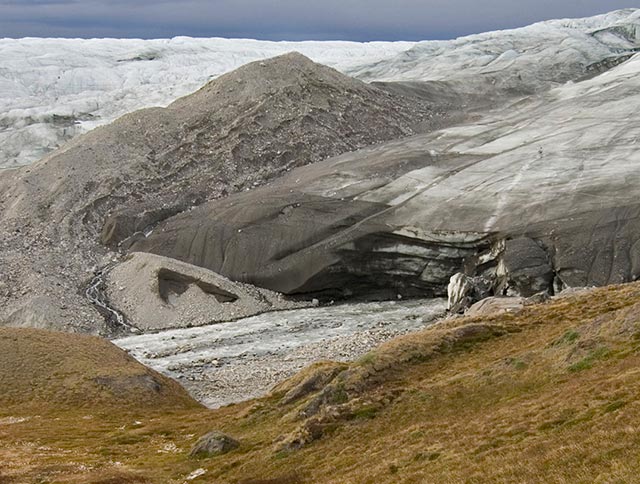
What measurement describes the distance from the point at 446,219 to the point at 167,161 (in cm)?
4170

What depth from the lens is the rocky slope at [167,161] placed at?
257 feet

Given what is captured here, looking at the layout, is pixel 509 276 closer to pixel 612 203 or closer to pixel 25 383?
pixel 612 203

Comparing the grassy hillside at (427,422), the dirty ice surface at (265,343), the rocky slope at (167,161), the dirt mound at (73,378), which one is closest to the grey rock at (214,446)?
the grassy hillside at (427,422)

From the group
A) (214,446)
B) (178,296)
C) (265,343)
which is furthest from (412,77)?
(214,446)

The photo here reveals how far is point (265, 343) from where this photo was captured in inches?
2293

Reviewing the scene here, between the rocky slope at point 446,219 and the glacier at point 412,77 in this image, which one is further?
the glacier at point 412,77

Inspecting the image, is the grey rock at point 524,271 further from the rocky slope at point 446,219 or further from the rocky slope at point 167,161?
the rocky slope at point 167,161

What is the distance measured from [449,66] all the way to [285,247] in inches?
4083

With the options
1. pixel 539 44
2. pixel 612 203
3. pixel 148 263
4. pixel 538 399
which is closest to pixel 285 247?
pixel 148 263

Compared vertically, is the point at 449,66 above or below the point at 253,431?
above

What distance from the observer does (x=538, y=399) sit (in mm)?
23469

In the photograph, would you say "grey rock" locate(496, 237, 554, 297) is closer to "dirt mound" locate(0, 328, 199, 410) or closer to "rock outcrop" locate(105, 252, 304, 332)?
"rock outcrop" locate(105, 252, 304, 332)

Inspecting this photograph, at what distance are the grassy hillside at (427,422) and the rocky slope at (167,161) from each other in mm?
34196

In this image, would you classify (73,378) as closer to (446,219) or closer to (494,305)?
(494,305)
